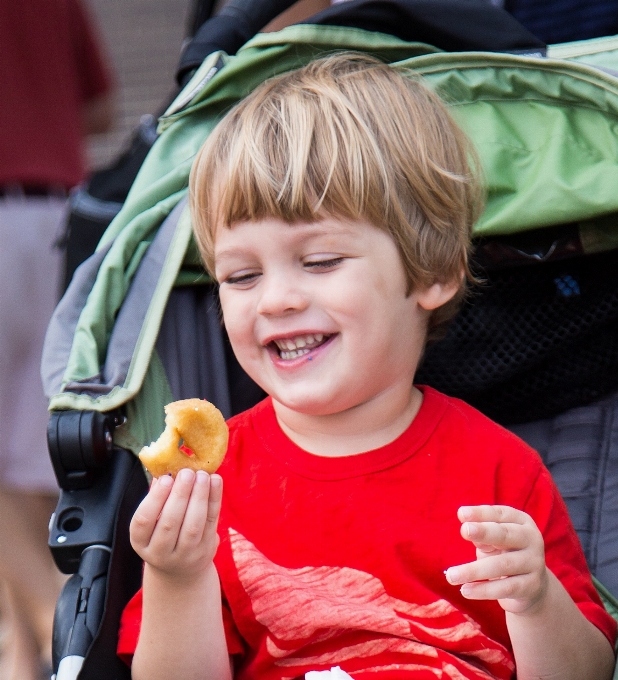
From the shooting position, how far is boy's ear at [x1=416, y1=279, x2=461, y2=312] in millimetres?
1595

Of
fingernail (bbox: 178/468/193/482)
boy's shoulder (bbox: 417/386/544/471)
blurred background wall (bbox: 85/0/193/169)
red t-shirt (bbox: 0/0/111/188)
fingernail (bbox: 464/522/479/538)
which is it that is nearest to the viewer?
fingernail (bbox: 464/522/479/538)

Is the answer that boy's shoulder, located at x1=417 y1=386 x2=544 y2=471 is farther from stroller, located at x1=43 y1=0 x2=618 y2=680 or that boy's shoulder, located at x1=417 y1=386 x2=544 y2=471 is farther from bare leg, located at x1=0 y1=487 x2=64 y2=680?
bare leg, located at x1=0 y1=487 x2=64 y2=680

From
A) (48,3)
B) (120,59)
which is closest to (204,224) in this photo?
(48,3)

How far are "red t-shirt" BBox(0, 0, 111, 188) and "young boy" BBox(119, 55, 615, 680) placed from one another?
1417 millimetres

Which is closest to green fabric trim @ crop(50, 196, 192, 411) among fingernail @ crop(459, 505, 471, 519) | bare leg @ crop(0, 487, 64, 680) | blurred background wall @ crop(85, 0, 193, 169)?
fingernail @ crop(459, 505, 471, 519)

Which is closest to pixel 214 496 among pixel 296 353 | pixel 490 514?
pixel 296 353

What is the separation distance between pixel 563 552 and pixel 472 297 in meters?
0.65

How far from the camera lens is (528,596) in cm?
132

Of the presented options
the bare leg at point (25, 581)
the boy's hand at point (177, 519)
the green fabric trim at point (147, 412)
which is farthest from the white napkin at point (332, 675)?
the bare leg at point (25, 581)

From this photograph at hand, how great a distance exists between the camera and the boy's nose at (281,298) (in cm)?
141

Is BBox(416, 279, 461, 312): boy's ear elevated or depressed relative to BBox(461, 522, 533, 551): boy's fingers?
elevated

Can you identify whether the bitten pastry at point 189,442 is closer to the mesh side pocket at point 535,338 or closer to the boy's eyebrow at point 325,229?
the boy's eyebrow at point 325,229

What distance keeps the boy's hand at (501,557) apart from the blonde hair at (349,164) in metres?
0.46

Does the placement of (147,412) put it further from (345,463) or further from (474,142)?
(474,142)
